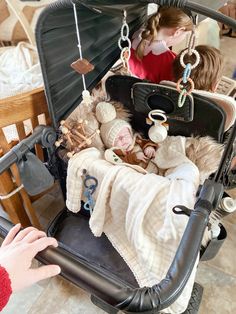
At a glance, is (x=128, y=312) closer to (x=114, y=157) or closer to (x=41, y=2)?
(x=114, y=157)

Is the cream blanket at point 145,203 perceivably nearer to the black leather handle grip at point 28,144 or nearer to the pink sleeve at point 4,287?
the black leather handle grip at point 28,144

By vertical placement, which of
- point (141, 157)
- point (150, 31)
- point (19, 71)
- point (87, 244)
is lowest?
point (87, 244)

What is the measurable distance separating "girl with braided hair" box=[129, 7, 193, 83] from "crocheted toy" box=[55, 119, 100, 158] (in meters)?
0.33

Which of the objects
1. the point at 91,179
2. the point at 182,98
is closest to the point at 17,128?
the point at 91,179

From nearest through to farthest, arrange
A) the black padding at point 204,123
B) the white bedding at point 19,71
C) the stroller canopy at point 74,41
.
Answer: the stroller canopy at point 74,41
the black padding at point 204,123
the white bedding at point 19,71

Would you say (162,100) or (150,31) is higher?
(150,31)

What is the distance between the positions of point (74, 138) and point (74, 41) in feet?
0.91

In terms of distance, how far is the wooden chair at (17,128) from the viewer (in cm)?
88

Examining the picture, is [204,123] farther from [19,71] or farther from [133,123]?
[19,71]

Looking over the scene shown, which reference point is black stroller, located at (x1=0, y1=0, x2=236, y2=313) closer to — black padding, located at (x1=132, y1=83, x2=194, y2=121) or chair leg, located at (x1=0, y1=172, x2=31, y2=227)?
black padding, located at (x1=132, y1=83, x2=194, y2=121)

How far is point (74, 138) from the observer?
2.98ft

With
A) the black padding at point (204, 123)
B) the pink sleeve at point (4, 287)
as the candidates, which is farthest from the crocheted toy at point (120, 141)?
the pink sleeve at point (4, 287)

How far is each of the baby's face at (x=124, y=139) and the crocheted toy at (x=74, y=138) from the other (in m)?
0.09

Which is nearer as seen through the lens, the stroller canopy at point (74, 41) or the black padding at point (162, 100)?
the stroller canopy at point (74, 41)
